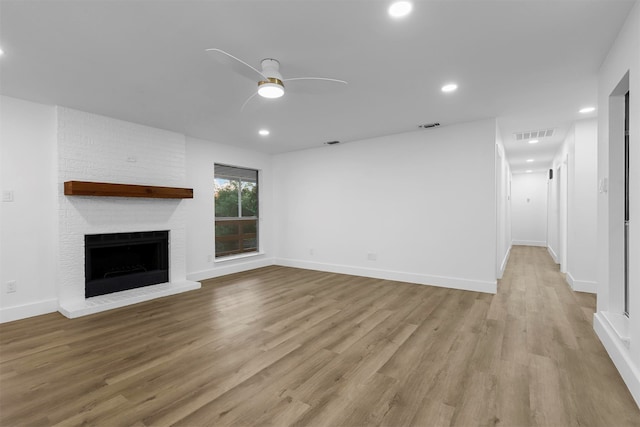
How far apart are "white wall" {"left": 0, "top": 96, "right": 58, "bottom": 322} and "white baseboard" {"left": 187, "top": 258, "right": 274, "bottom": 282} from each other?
1.99m

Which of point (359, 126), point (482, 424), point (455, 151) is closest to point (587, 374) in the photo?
point (482, 424)

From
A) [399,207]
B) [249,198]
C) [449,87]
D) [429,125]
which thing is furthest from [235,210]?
[449,87]

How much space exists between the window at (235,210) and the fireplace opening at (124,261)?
1.31 metres

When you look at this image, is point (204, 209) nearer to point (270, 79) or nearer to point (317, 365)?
point (270, 79)

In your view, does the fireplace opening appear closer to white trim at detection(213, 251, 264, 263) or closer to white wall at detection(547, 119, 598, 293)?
white trim at detection(213, 251, 264, 263)

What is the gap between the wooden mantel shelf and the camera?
3686 millimetres

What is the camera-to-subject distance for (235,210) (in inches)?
251

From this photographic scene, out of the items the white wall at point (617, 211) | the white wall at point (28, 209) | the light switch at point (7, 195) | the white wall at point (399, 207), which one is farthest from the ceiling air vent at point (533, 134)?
the light switch at point (7, 195)

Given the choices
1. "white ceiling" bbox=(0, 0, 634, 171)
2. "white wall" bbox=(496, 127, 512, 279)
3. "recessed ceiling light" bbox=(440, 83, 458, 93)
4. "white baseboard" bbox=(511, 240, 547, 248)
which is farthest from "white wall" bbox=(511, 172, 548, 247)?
"recessed ceiling light" bbox=(440, 83, 458, 93)

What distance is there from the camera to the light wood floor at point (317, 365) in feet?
5.88

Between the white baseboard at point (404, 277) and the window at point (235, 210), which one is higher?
the window at point (235, 210)

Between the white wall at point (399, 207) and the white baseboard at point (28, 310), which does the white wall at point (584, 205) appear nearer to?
the white wall at point (399, 207)

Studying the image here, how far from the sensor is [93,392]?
201 cm

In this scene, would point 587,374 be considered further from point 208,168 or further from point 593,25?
point 208,168
